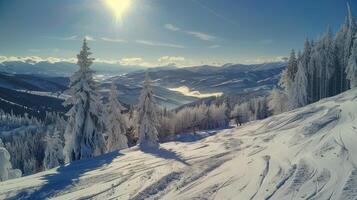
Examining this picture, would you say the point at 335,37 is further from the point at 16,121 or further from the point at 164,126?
the point at 16,121

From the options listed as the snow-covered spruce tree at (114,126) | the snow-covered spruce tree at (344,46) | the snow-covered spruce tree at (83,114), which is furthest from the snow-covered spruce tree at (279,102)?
the snow-covered spruce tree at (83,114)

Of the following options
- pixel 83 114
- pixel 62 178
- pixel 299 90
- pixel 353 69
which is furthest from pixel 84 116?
pixel 353 69

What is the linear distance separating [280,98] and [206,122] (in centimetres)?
3758

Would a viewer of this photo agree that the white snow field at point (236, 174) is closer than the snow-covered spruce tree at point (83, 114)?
Yes

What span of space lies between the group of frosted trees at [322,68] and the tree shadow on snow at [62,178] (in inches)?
1793

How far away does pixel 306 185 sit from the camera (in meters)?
11.6

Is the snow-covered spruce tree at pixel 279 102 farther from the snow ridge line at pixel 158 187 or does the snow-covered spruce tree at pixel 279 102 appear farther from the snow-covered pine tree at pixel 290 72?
the snow ridge line at pixel 158 187

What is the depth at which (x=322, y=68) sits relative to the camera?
215ft

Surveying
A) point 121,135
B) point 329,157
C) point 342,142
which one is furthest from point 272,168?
point 121,135

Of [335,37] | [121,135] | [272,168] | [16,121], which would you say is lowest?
[16,121]

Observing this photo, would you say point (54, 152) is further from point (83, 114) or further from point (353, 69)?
point (353, 69)

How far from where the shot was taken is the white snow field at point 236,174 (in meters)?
11.8

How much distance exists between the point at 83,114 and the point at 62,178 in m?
13.2

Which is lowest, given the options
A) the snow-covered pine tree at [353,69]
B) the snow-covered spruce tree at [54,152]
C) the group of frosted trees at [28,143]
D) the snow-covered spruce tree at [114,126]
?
the group of frosted trees at [28,143]
